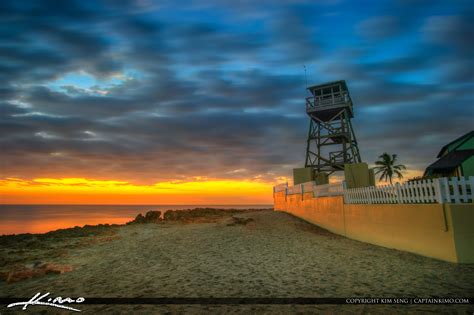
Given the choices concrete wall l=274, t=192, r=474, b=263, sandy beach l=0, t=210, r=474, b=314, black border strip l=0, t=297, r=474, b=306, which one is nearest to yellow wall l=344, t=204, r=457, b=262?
concrete wall l=274, t=192, r=474, b=263

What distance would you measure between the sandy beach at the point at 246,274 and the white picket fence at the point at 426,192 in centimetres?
170

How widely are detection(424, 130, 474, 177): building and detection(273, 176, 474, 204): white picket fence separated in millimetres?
21865

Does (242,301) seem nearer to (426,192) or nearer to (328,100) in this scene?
(426,192)

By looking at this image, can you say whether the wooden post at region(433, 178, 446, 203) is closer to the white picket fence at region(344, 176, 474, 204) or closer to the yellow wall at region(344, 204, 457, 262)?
A: the white picket fence at region(344, 176, 474, 204)

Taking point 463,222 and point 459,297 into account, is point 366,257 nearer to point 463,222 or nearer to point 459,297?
point 463,222

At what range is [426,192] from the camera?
7.59m

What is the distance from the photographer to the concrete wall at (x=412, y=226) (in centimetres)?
664

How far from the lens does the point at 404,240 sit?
27.7ft

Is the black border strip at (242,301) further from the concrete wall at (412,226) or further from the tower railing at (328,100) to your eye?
the tower railing at (328,100)

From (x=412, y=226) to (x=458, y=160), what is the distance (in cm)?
2596

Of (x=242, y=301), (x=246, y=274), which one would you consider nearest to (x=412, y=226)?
(x=246, y=274)

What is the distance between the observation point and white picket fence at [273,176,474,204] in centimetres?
A: 692

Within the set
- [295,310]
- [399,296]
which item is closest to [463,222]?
[399,296]

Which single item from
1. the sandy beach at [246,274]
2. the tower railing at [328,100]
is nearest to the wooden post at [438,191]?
the sandy beach at [246,274]
